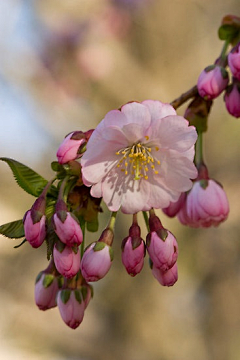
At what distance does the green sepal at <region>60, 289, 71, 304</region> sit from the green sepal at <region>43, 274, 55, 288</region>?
0.10 ft

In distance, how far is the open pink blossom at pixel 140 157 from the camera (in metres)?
0.71

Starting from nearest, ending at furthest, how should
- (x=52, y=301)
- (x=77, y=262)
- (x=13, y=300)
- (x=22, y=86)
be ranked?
(x=77, y=262) < (x=52, y=301) < (x=13, y=300) < (x=22, y=86)

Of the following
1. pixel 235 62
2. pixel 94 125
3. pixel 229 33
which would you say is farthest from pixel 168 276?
pixel 94 125

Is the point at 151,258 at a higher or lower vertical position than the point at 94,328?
higher

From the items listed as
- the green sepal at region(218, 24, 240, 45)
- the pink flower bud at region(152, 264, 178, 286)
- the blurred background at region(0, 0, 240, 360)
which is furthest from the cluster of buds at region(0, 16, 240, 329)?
the blurred background at region(0, 0, 240, 360)

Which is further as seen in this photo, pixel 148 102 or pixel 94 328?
pixel 94 328

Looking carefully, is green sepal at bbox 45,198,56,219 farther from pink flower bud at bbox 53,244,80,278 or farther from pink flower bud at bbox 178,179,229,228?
pink flower bud at bbox 178,179,229,228

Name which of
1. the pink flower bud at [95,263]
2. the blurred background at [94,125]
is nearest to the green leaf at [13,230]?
the pink flower bud at [95,263]

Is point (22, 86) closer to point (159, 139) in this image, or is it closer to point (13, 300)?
point (13, 300)

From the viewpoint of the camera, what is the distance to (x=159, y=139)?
752 millimetres

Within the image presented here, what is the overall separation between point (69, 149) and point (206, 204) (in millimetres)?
348

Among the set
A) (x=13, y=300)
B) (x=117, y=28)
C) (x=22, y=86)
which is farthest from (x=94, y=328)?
(x=117, y=28)

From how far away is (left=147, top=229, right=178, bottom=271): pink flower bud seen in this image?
69 cm

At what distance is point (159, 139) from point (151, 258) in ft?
0.66
